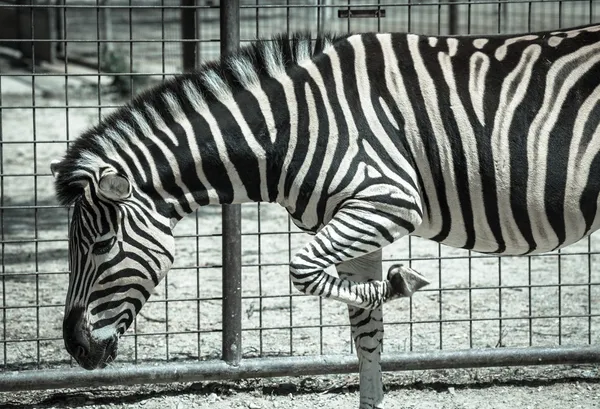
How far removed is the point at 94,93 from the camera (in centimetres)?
1622

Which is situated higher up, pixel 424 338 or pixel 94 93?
pixel 94 93

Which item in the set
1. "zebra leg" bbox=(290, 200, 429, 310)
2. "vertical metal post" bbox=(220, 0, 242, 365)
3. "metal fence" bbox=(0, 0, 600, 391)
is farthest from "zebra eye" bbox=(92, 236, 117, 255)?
"vertical metal post" bbox=(220, 0, 242, 365)

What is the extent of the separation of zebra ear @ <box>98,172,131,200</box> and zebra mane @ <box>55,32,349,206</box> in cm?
21

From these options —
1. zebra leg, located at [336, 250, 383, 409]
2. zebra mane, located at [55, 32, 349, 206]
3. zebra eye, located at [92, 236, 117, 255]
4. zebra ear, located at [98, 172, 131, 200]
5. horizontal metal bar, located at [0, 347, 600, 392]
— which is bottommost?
horizontal metal bar, located at [0, 347, 600, 392]

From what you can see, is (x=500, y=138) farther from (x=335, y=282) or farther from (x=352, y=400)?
(x=352, y=400)

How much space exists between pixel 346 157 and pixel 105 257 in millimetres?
1142

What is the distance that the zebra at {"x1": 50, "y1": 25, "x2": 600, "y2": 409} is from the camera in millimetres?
4121

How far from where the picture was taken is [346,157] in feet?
13.6

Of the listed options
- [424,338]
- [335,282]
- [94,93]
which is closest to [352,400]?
[424,338]

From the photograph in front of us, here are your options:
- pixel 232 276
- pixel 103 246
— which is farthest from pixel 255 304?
pixel 103 246

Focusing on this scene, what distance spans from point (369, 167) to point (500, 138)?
0.64 metres

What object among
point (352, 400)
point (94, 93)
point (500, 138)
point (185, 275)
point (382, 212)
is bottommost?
point (352, 400)

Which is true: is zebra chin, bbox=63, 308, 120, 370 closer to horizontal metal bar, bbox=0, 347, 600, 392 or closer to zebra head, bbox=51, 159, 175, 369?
zebra head, bbox=51, 159, 175, 369

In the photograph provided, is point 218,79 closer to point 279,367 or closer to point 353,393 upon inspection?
point 279,367
